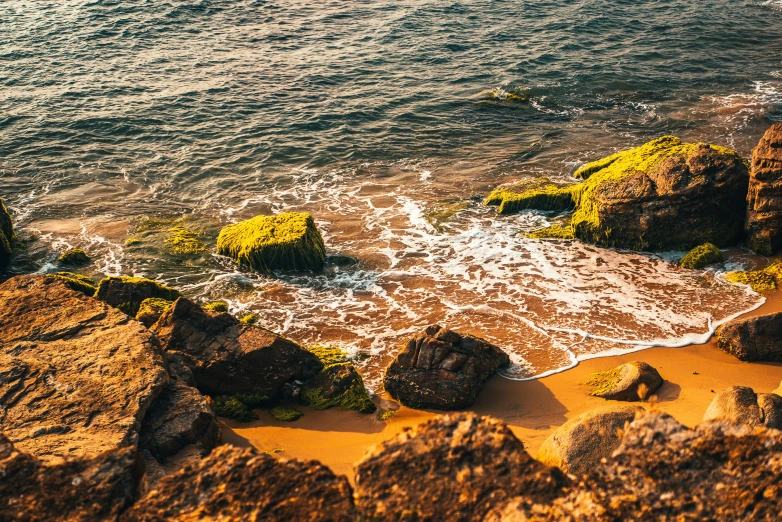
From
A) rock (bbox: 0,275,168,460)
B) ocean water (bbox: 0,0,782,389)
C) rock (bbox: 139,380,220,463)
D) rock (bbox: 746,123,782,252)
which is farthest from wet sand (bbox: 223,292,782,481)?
rock (bbox: 746,123,782,252)

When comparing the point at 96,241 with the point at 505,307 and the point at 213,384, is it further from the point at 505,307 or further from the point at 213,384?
the point at 505,307

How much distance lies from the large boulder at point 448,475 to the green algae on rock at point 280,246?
38.0ft

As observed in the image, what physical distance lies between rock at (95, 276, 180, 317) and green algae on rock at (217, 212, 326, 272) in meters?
3.08

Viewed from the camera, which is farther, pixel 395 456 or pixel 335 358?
pixel 335 358

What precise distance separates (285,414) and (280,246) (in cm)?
611

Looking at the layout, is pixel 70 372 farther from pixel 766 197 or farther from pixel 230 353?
pixel 766 197

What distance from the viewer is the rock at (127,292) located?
12508 mm

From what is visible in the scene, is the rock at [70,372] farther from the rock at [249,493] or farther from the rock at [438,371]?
the rock at [438,371]

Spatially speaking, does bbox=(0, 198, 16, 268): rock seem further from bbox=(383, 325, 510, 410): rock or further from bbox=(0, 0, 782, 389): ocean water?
bbox=(383, 325, 510, 410): rock

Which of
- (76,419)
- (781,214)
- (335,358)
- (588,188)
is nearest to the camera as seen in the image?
(76,419)

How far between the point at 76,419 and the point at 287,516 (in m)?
4.61

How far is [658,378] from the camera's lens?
10.6 m

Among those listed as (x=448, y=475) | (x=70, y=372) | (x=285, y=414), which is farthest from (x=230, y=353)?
(x=448, y=475)

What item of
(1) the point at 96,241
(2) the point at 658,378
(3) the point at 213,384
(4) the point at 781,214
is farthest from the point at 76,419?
(4) the point at 781,214
